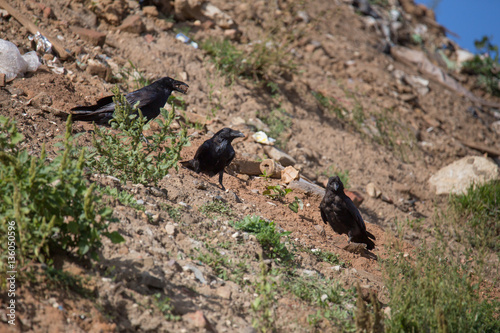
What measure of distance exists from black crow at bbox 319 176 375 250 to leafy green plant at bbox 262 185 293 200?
53 cm

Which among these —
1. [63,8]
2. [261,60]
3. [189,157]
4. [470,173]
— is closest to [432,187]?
[470,173]

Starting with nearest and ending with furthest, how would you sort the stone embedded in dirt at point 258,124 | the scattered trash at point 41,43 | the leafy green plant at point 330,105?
1. the scattered trash at point 41,43
2. the stone embedded in dirt at point 258,124
3. the leafy green plant at point 330,105

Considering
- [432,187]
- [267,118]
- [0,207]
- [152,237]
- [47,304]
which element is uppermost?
[0,207]

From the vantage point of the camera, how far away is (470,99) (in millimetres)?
12109

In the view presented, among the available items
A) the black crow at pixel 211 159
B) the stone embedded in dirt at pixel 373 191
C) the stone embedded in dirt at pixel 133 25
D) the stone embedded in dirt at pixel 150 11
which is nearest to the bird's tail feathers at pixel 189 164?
the black crow at pixel 211 159

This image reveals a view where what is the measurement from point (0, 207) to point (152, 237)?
118 centimetres

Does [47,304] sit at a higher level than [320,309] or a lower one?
higher

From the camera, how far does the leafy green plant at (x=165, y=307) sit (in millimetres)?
2789

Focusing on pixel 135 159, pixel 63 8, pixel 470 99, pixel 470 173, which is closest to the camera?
pixel 135 159

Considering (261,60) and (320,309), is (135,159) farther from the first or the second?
(261,60)

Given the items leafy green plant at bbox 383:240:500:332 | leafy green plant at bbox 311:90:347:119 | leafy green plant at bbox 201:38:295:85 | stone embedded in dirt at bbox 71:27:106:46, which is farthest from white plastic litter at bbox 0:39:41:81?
leafy green plant at bbox 311:90:347:119

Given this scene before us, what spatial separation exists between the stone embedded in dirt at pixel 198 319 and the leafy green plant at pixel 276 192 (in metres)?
3.04

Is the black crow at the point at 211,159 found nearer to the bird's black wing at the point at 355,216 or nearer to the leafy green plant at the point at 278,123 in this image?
the bird's black wing at the point at 355,216

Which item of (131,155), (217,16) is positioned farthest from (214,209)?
(217,16)
